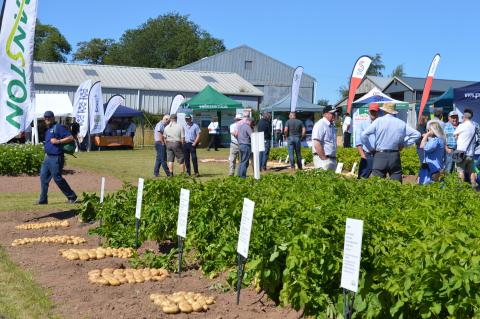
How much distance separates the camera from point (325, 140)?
35.2 ft

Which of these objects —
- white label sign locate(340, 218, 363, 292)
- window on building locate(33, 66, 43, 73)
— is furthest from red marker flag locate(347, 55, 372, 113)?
window on building locate(33, 66, 43, 73)

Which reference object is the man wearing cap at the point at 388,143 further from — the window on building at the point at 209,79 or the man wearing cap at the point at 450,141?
the window on building at the point at 209,79

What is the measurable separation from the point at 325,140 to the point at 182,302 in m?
5.87

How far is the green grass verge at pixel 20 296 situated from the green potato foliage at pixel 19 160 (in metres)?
11.9

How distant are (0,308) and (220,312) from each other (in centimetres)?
200

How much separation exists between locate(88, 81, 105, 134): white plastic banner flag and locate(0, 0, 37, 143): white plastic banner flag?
21311 mm

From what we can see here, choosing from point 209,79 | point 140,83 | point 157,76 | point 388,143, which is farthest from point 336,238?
point 209,79

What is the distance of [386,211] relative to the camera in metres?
4.86

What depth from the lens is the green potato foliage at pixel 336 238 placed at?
3.66m

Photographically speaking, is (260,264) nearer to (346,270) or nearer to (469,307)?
(346,270)

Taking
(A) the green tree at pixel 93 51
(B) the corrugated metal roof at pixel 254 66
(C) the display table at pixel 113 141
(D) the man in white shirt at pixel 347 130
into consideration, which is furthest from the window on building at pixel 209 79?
(A) the green tree at pixel 93 51

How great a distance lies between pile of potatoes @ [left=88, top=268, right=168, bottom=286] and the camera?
632cm

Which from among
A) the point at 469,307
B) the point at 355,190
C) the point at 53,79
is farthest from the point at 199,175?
the point at 53,79

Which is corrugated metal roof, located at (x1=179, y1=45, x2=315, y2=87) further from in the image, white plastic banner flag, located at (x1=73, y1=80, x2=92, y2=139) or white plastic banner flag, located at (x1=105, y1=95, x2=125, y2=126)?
white plastic banner flag, located at (x1=73, y1=80, x2=92, y2=139)
